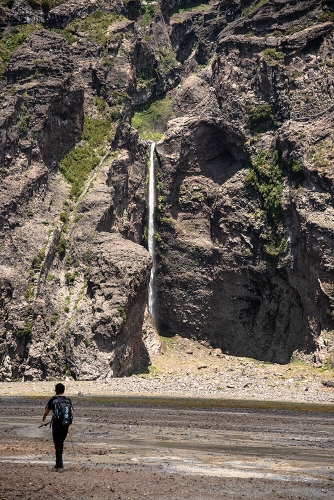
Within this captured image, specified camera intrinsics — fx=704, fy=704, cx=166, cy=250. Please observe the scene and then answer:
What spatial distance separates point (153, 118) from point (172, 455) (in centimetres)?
6619

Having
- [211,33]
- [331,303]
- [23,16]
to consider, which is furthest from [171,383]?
[211,33]

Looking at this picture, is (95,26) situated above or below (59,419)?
above

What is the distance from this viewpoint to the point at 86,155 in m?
64.8

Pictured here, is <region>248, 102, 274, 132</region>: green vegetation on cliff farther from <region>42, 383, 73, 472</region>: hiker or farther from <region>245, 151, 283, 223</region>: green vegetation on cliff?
<region>42, 383, 73, 472</region>: hiker

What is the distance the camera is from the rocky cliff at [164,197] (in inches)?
2104

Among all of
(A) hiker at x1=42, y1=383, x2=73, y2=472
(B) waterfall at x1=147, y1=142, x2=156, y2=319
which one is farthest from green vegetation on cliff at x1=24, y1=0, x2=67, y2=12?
(A) hiker at x1=42, y1=383, x2=73, y2=472

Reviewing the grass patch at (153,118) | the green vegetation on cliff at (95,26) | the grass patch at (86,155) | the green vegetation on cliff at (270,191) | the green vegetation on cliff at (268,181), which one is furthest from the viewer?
the grass patch at (153,118)

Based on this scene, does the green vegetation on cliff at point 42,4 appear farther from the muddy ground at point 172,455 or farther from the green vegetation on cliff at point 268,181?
the muddy ground at point 172,455

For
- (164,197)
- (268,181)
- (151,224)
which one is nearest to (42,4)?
(164,197)

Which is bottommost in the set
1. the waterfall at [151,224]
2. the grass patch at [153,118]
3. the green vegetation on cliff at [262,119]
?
the waterfall at [151,224]

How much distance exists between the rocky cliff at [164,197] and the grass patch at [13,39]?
0.64 ft

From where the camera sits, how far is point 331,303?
2202 inches

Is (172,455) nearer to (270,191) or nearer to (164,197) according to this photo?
(270,191)

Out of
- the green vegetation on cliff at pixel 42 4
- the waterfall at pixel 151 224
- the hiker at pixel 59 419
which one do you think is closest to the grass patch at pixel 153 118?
the waterfall at pixel 151 224
